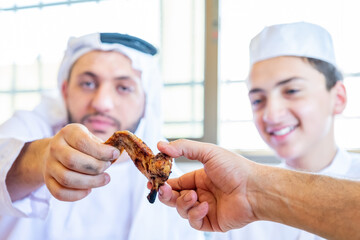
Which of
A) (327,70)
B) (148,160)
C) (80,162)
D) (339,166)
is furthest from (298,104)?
(80,162)

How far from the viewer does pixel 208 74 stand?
2.75 m

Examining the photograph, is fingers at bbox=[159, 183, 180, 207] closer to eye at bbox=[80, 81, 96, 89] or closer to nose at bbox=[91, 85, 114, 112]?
nose at bbox=[91, 85, 114, 112]

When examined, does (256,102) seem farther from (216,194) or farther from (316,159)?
(216,194)

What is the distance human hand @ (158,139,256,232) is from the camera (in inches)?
35.2

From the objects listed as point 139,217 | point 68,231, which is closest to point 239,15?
point 139,217

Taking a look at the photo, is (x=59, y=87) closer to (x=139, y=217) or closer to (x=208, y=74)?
(x=139, y=217)

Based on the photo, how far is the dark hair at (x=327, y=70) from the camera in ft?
5.00

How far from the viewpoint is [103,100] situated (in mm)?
1637

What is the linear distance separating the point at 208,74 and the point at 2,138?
5.98 ft

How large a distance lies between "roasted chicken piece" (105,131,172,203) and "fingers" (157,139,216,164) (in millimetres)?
18

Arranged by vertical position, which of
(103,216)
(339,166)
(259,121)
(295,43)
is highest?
(295,43)

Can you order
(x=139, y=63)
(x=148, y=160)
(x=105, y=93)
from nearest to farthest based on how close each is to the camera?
(x=148, y=160), (x=105, y=93), (x=139, y=63)

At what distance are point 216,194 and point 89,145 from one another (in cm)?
41

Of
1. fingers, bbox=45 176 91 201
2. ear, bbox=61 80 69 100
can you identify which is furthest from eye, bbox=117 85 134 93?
fingers, bbox=45 176 91 201
